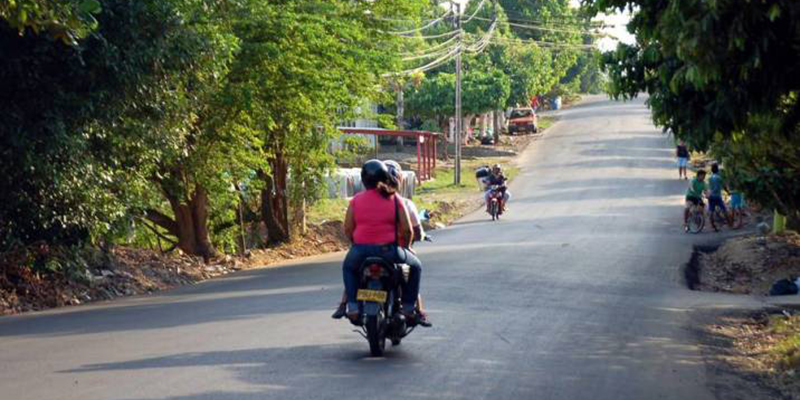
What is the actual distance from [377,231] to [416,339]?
5.22 ft

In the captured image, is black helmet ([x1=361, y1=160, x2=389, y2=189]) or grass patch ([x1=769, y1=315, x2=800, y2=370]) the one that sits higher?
black helmet ([x1=361, y1=160, x2=389, y2=189])

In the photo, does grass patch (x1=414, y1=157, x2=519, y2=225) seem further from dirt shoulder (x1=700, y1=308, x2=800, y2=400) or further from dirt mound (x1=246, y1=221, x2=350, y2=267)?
dirt shoulder (x1=700, y1=308, x2=800, y2=400)

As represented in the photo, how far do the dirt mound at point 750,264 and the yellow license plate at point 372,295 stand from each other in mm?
11606

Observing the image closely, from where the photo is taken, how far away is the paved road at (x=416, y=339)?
9266 mm

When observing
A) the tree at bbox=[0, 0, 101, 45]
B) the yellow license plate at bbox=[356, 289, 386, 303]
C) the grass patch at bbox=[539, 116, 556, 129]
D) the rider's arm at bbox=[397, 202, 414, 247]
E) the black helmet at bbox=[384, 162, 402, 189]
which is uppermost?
the tree at bbox=[0, 0, 101, 45]

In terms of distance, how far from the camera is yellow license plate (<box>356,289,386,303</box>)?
34.4ft

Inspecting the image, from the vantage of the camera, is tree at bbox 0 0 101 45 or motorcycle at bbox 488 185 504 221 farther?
motorcycle at bbox 488 185 504 221

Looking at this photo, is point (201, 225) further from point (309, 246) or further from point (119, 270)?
point (309, 246)

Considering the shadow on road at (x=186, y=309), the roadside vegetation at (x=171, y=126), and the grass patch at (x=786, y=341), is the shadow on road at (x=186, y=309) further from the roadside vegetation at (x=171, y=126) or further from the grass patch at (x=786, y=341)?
the grass patch at (x=786, y=341)

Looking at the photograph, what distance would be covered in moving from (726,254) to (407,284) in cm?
1660

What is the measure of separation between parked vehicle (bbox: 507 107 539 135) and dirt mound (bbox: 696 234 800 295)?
159 feet

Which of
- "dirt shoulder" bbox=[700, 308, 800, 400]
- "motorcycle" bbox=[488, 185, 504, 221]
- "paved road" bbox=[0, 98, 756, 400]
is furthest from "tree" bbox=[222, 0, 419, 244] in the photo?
"dirt shoulder" bbox=[700, 308, 800, 400]

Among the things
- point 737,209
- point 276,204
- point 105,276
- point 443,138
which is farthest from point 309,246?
point 443,138

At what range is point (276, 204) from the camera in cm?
2928
